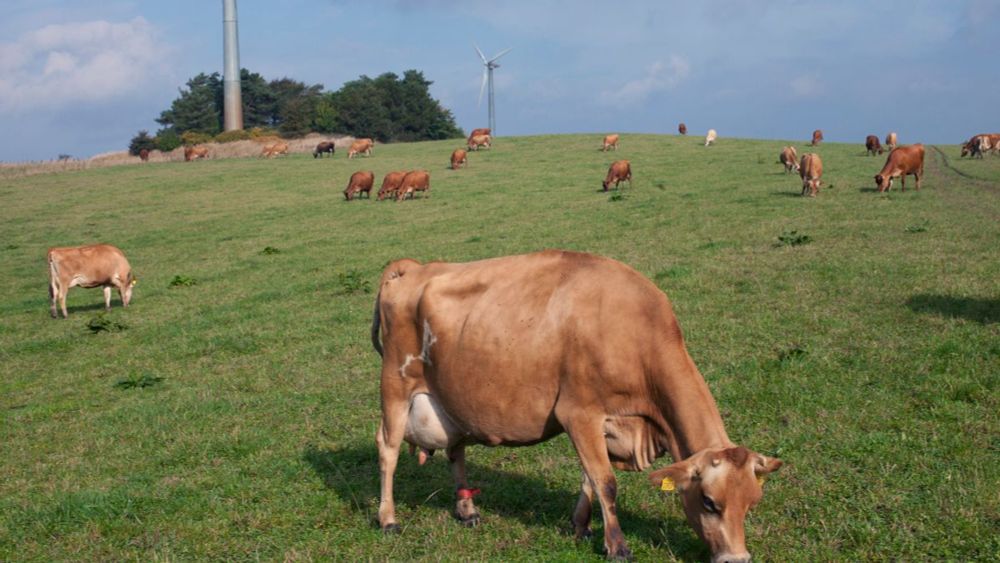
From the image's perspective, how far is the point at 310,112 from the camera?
97.8m

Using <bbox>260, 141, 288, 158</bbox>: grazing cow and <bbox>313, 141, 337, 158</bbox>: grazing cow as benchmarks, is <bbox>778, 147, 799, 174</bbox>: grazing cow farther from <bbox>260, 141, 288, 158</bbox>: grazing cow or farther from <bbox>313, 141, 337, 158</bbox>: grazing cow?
<bbox>260, 141, 288, 158</bbox>: grazing cow

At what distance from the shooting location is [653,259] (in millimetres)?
18922

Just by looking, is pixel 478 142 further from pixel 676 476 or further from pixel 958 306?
pixel 676 476

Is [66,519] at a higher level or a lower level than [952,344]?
lower

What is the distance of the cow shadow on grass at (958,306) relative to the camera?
11.9 m

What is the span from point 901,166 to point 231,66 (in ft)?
242

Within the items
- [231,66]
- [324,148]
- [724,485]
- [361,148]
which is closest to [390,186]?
[361,148]

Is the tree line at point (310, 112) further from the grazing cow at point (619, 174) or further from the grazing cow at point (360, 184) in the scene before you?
the grazing cow at point (619, 174)

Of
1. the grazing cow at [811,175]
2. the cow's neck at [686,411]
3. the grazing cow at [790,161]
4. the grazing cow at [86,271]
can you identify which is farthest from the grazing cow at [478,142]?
the cow's neck at [686,411]

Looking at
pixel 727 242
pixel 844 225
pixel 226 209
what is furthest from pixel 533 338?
pixel 226 209

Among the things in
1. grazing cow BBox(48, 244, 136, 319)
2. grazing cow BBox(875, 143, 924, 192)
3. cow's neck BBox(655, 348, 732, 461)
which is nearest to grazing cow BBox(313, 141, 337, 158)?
grazing cow BBox(875, 143, 924, 192)

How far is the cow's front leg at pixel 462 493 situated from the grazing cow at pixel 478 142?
186 feet

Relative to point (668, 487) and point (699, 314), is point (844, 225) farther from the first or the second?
point (668, 487)

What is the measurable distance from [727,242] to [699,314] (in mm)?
7373
